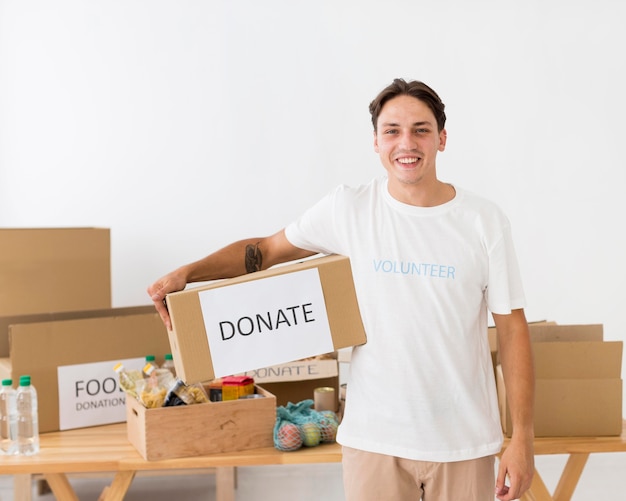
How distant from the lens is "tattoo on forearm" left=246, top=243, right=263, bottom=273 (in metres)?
1.85

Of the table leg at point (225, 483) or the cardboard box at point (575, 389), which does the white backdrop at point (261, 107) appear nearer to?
the table leg at point (225, 483)

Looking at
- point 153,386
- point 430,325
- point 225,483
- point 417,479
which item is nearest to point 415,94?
point 430,325

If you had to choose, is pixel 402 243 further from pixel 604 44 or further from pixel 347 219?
pixel 604 44

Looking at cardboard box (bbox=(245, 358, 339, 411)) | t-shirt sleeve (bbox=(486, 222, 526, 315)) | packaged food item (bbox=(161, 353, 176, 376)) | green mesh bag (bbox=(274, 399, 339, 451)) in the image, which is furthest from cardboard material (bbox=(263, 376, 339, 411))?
t-shirt sleeve (bbox=(486, 222, 526, 315))

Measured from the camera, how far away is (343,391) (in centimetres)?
244

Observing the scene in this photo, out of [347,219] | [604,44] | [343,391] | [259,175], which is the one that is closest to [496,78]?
[604,44]

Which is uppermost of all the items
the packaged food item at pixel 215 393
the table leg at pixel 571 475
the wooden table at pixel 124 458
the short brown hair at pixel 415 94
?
the short brown hair at pixel 415 94

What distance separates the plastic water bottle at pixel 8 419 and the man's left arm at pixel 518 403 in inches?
50.5

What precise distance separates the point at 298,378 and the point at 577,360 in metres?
0.81

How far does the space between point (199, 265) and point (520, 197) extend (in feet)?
6.23

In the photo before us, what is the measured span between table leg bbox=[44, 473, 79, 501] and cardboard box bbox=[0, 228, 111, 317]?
706 millimetres

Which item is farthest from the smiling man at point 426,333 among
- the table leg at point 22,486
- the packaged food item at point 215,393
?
the table leg at point 22,486

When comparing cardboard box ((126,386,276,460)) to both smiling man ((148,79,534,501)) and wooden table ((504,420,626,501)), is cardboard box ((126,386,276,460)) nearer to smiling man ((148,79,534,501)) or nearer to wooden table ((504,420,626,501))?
smiling man ((148,79,534,501))

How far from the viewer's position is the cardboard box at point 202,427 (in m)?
2.03
